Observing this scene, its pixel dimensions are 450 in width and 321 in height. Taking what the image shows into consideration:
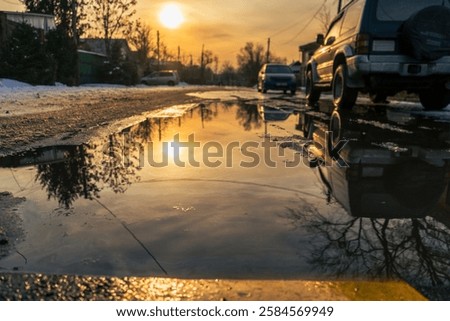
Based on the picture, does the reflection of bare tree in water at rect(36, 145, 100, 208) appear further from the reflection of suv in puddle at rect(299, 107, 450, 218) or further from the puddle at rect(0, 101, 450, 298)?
the reflection of suv in puddle at rect(299, 107, 450, 218)

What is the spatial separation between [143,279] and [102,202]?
116 centimetres

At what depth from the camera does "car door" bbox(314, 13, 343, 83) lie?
364 inches

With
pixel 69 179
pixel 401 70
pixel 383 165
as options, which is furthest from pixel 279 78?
pixel 69 179

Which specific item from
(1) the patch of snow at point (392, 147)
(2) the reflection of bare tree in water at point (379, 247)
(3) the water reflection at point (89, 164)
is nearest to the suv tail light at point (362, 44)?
(1) the patch of snow at point (392, 147)

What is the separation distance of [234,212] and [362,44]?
595cm

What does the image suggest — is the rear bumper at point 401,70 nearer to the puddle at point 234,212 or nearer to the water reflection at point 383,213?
the water reflection at point 383,213

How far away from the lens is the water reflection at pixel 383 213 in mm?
1844

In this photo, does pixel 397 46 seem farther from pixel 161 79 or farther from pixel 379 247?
pixel 161 79

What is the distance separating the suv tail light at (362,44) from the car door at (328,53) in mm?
1694

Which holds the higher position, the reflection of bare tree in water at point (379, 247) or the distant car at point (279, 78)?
the distant car at point (279, 78)

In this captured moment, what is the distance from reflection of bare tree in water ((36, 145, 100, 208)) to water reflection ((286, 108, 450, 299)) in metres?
1.58

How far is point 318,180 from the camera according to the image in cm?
330
